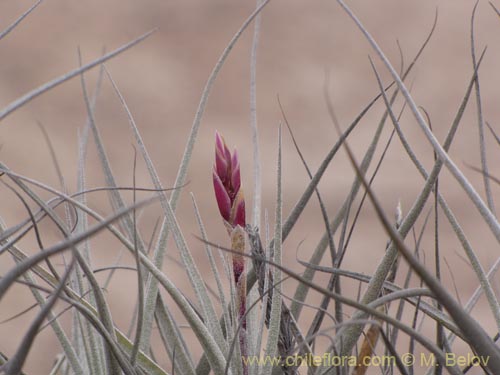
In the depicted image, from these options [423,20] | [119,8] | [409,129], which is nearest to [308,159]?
[409,129]

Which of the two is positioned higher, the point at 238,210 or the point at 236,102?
the point at 236,102

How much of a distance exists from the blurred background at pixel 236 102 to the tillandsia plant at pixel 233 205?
1.26m

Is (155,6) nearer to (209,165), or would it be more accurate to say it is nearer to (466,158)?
(209,165)

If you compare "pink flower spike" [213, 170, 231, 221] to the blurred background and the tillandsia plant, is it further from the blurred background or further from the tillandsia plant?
the blurred background

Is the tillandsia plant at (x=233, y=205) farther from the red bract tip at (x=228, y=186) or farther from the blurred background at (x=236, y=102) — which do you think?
the blurred background at (x=236, y=102)

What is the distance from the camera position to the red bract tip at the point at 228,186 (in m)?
0.30

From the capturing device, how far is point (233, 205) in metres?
0.30

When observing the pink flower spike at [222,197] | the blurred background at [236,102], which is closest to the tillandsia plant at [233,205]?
the pink flower spike at [222,197]

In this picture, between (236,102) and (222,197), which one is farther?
(236,102)

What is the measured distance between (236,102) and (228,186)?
71.0 inches

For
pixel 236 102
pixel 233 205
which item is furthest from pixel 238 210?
pixel 236 102

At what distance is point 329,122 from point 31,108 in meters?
0.82

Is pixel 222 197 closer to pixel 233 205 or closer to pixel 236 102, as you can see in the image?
pixel 233 205

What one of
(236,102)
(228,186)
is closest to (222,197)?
(228,186)
